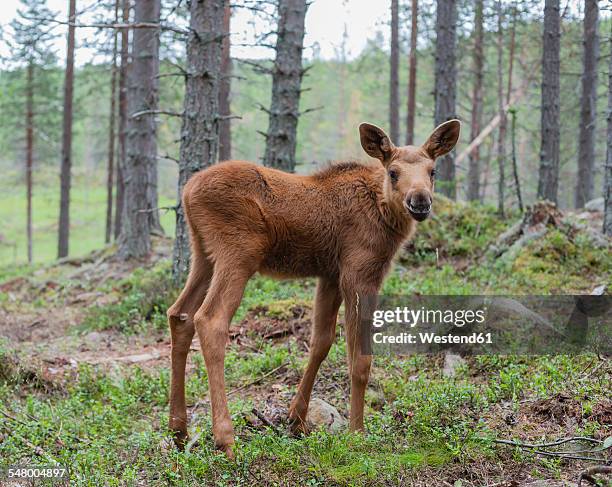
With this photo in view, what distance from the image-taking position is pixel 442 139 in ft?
20.2

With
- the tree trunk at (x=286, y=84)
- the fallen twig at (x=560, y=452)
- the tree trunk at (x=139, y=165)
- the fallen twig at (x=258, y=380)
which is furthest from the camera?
the tree trunk at (x=139, y=165)

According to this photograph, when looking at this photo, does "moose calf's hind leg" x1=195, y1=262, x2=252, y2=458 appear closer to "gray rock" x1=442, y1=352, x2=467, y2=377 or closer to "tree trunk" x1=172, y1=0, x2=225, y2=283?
"gray rock" x1=442, y1=352, x2=467, y2=377

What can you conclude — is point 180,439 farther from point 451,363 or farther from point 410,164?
point 410,164

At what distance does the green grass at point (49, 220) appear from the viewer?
44.5 metres

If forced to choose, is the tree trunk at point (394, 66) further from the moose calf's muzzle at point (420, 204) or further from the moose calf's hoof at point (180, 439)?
the moose calf's hoof at point (180, 439)

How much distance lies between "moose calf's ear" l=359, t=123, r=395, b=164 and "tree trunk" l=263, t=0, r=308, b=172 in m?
6.29

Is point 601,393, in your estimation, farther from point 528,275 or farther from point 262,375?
point 528,275

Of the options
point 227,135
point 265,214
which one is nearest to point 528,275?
point 265,214

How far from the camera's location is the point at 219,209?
17.8ft

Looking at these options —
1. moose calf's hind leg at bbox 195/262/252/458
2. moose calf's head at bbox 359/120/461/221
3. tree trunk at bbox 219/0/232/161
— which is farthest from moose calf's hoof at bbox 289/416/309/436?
tree trunk at bbox 219/0/232/161

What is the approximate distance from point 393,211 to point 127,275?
10.6 meters

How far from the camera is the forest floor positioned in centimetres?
450

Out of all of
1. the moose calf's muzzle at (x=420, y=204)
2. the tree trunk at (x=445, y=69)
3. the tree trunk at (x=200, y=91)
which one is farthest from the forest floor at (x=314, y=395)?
the tree trunk at (x=445, y=69)

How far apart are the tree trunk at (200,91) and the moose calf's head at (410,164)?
4584mm
